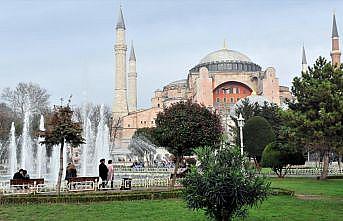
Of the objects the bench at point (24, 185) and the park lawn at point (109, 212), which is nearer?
the park lawn at point (109, 212)

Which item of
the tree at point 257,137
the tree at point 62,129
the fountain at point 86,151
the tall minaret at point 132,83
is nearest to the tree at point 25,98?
the fountain at point 86,151

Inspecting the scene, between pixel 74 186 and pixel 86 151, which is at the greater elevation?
pixel 86 151

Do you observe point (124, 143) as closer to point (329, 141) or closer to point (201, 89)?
point (201, 89)

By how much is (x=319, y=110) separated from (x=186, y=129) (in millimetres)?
10025

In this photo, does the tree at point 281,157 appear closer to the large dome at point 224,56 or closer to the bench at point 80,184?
the bench at point 80,184

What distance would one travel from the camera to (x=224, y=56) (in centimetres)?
9225

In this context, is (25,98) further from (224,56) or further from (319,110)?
(224,56)

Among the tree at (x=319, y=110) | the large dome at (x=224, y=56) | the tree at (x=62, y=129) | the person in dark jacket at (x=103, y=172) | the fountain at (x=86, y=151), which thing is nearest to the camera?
the tree at (x=62, y=129)

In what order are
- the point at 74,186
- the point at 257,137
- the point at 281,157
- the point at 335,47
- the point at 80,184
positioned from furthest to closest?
the point at 335,47 < the point at 257,137 < the point at 281,157 < the point at 80,184 < the point at 74,186

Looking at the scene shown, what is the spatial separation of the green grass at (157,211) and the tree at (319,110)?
1068cm

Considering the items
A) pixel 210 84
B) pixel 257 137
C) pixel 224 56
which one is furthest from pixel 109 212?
pixel 224 56

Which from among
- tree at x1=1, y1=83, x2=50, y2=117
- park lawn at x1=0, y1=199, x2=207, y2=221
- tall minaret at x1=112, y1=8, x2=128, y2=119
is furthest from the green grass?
tall minaret at x1=112, y1=8, x2=128, y2=119

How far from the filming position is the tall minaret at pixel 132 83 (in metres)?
87.1

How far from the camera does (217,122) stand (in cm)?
1853
